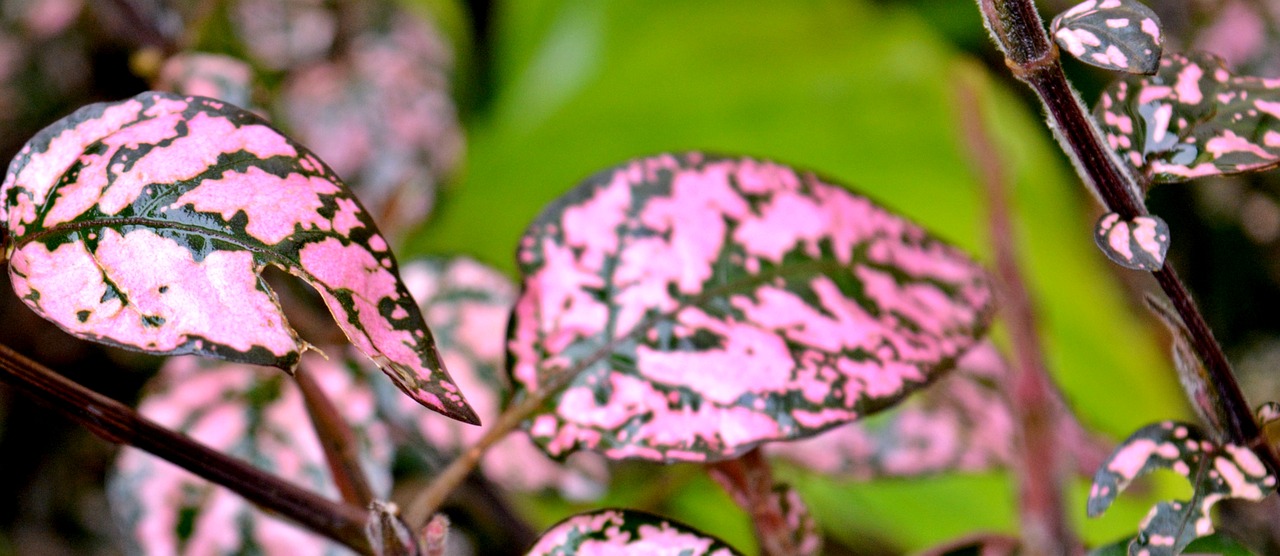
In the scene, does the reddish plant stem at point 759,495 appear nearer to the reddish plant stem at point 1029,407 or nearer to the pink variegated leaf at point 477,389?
the reddish plant stem at point 1029,407

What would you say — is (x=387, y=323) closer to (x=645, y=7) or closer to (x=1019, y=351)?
(x=1019, y=351)

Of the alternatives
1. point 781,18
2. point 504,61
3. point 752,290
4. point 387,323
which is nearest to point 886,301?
point 752,290

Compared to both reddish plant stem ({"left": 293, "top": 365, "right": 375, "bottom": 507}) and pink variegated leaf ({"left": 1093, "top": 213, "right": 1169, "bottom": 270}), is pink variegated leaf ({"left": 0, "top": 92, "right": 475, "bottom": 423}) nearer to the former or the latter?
reddish plant stem ({"left": 293, "top": 365, "right": 375, "bottom": 507})

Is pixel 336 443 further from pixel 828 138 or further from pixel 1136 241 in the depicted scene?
pixel 828 138

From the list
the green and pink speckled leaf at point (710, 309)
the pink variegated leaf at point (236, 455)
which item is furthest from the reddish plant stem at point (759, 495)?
the pink variegated leaf at point (236, 455)

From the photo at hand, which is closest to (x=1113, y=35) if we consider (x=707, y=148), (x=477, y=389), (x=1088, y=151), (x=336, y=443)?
(x=1088, y=151)

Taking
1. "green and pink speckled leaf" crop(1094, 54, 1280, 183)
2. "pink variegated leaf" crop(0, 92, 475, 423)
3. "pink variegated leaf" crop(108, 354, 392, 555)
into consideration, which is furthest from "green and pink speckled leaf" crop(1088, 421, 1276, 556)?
"pink variegated leaf" crop(108, 354, 392, 555)
